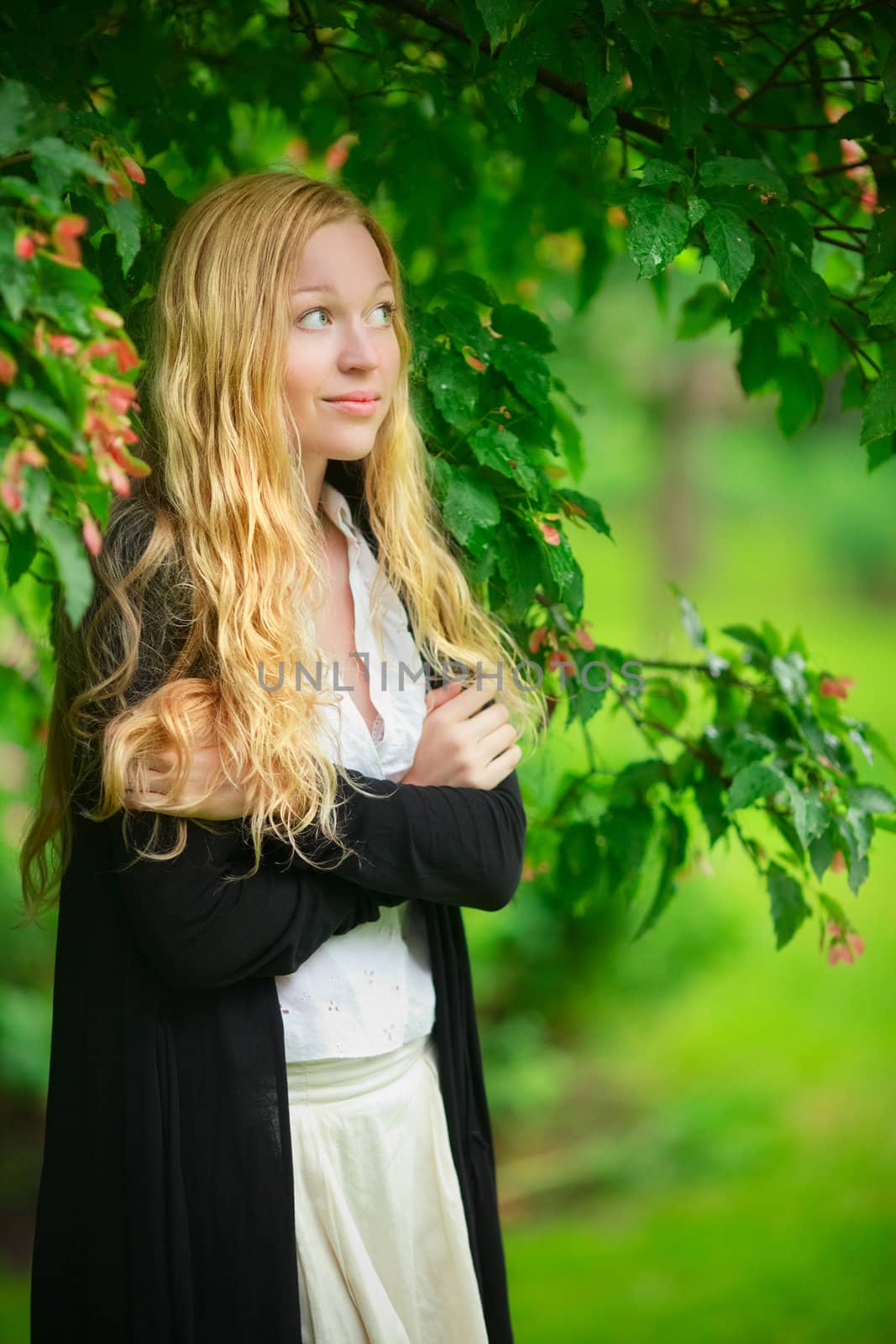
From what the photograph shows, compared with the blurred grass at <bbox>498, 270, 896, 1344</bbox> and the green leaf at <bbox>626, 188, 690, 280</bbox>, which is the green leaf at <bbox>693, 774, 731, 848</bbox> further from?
the green leaf at <bbox>626, 188, 690, 280</bbox>

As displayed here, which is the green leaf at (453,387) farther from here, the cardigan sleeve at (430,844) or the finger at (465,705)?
the cardigan sleeve at (430,844)

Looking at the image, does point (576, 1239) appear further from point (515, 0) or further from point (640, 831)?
point (515, 0)

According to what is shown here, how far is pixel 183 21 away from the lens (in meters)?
2.01

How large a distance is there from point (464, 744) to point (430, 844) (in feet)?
0.51

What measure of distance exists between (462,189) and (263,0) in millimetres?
450

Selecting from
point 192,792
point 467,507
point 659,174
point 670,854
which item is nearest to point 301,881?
point 192,792

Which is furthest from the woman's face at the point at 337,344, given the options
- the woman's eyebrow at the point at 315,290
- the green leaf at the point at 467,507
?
the green leaf at the point at 467,507

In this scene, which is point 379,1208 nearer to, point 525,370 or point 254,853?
point 254,853

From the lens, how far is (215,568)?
1436 mm

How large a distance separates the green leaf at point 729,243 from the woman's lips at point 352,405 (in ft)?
1.41

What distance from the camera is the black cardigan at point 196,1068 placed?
138 cm

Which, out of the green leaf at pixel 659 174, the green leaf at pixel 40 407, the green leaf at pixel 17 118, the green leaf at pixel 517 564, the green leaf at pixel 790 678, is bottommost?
the green leaf at pixel 790 678

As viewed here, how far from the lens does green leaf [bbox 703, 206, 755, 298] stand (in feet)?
4.71

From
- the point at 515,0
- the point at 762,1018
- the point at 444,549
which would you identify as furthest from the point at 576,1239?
the point at 515,0
